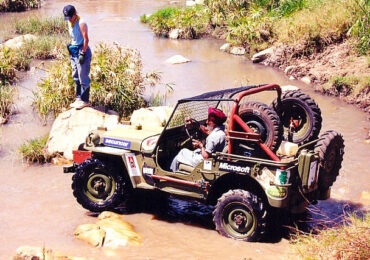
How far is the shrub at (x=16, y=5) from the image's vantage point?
1071 inches

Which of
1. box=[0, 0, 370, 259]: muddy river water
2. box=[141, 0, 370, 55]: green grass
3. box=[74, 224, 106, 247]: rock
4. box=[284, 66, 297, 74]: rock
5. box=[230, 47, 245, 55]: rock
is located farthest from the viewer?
box=[230, 47, 245, 55]: rock

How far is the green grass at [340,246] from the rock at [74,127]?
5166 mm

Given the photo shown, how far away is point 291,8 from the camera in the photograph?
18188mm

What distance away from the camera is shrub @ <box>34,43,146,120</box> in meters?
11.2

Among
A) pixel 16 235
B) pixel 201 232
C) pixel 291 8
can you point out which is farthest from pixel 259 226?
pixel 291 8

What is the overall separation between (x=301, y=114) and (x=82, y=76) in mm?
4460

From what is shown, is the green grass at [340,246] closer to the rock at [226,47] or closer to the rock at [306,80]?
the rock at [306,80]

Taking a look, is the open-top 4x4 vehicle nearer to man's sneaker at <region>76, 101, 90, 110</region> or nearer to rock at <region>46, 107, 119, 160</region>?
rock at <region>46, 107, 119, 160</region>

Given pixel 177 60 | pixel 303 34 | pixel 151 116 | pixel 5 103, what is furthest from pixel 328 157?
pixel 177 60

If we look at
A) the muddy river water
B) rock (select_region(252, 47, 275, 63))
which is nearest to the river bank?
rock (select_region(252, 47, 275, 63))

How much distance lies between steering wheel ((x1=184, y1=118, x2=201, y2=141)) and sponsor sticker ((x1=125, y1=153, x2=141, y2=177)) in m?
0.76

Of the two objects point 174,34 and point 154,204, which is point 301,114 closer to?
point 154,204

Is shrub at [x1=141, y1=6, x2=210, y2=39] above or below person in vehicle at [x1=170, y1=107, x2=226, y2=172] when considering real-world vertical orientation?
above

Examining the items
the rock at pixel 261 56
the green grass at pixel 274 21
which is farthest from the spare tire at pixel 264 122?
the rock at pixel 261 56
